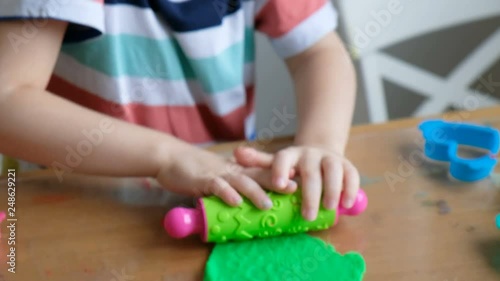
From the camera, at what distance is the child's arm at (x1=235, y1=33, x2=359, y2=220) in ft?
1.58

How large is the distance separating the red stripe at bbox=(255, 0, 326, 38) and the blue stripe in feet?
0.18

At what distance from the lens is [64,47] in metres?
0.65

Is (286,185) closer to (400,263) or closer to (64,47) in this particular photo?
(400,263)

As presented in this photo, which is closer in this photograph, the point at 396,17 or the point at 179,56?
the point at 179,56

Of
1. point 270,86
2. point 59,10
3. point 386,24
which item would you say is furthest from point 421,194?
point 270,86

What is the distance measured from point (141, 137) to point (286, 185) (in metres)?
0.14

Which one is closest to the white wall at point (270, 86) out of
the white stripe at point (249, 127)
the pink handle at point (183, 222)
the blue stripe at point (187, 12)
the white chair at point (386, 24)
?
the white chair at point (386, 24)

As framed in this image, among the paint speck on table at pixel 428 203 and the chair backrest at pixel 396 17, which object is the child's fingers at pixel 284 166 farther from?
the chair backrest at pixel 396 17

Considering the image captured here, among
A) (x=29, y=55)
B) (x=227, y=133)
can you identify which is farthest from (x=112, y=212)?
(x=227, y=133)

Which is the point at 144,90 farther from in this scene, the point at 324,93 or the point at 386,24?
the point at 386,24

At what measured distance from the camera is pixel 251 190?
1.55 feet

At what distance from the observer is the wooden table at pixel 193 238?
444 millimetres

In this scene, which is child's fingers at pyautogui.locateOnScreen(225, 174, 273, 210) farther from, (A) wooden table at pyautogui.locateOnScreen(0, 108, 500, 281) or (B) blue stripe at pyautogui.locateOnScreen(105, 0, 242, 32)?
(B) blue stripe at pyautogui.locateOnScreen(105, 0, 242, 32)

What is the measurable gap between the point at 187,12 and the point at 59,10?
0.49 feet
